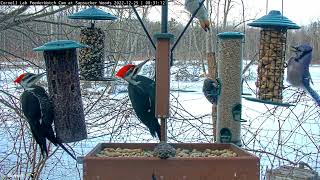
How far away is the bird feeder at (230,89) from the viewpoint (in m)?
2.69

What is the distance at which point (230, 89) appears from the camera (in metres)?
2.71

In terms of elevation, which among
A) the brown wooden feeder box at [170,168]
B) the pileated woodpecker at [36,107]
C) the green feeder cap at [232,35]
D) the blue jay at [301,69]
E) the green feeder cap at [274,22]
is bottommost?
the brown wooden feeder box at [170,168]

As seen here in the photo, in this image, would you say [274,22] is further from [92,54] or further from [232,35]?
[92,54]

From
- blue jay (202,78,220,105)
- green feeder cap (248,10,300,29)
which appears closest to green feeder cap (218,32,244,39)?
green feeder cap (248,10,300,29)

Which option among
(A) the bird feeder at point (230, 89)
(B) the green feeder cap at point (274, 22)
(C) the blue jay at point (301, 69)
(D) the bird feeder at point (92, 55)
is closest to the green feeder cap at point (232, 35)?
(A) the bird feeder at point (230, 89)

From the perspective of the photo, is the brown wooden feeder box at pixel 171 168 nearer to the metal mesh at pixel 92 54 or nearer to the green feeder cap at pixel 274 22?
the green feeder cap at pixel 274 22

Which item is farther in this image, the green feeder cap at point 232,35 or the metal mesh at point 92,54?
the metal mesh at point 92,54

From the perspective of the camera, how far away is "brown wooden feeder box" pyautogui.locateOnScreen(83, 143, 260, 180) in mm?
1858

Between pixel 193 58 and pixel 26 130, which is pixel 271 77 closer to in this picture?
pixel 26 130

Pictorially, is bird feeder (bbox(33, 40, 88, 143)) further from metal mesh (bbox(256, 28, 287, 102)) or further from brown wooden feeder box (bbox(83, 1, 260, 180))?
metal mesh (bbox(256, 28, 287, 102))

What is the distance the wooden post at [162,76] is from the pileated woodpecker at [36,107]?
2.57 ft

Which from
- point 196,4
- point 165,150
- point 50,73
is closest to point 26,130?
point 50,73

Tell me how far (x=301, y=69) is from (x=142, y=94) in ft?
3.49

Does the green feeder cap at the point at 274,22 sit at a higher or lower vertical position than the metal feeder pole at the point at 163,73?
higher
